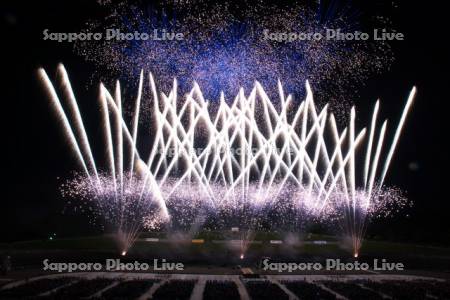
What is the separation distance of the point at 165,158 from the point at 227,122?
5.44 meters

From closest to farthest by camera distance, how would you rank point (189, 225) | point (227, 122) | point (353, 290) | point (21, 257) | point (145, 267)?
point (353, 290), point (227, 122), point (145, 267), point (21, 257), point (189, 225)

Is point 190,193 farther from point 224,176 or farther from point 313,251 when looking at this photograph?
point 313,251

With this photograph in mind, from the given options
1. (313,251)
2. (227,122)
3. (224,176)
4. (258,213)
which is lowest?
(313,251)

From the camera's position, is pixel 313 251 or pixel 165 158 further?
pixel 313 251

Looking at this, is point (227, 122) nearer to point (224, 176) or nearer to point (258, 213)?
point (224, 176)

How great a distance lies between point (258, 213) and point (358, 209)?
9445 mm

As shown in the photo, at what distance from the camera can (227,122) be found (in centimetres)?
3616

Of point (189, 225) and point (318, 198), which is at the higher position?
point (318, 198)

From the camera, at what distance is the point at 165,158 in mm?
36844

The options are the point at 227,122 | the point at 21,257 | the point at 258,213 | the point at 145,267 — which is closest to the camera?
the point at 227,122

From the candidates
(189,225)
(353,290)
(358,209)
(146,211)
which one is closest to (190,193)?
(146,211)

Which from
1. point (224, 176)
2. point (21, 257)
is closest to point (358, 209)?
point (224, 176)

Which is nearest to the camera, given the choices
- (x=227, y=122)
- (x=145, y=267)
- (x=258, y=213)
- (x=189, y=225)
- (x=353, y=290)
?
(x=353, y=290)

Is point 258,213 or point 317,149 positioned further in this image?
point 258,213
